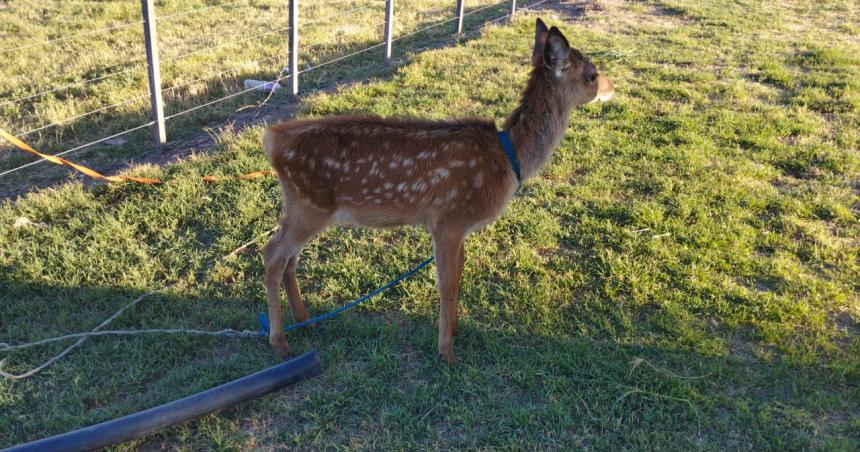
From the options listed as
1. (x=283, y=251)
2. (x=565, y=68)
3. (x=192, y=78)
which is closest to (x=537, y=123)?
(x=565, y=68)

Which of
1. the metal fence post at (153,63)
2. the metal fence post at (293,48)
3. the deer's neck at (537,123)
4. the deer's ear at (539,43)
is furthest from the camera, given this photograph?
the metal fence post at (293,48)

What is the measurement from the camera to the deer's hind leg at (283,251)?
4340 millimetres

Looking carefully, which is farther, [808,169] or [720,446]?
[808,169]

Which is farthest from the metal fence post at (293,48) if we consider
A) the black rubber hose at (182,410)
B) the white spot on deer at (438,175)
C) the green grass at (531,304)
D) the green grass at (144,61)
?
the black rubber hose at (182,410)

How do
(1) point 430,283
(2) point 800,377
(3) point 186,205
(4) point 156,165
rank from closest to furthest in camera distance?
(2) point 800,377 < (1) point 430,283 < (3) point 186,205 < (4) point 156,165

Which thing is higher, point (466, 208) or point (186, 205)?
point (466, 208)

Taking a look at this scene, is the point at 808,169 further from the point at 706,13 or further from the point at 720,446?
the point at 706,13

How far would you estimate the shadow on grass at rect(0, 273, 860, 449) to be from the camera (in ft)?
12.5

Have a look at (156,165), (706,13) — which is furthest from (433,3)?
(156,165)

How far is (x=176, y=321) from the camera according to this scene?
4.69 m

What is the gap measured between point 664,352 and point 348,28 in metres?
10.6

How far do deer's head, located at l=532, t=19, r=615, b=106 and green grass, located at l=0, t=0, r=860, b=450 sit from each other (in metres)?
1.40

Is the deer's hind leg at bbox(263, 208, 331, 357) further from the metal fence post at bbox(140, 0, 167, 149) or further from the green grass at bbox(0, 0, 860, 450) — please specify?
the metal fence post at bbox(140, 0, 167, 149)

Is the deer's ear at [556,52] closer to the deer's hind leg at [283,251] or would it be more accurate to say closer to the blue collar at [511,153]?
the blue collar at [511,153]
